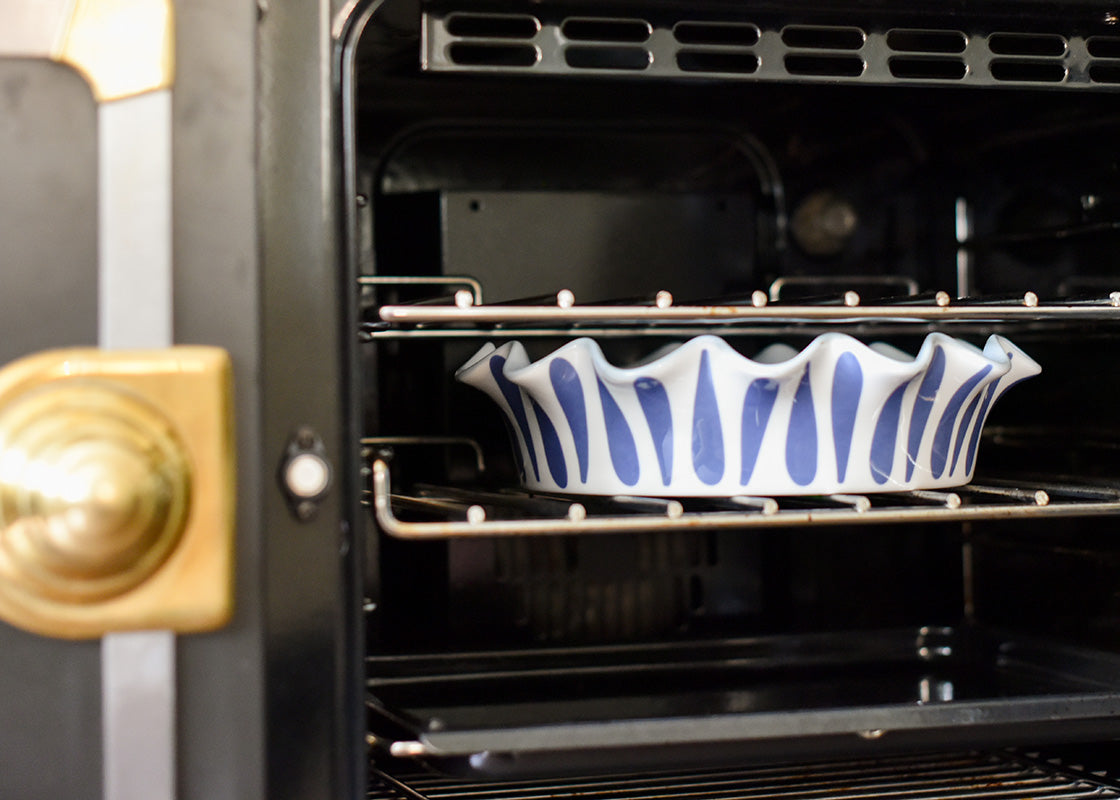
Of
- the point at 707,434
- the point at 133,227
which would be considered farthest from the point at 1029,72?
the point at 133,227

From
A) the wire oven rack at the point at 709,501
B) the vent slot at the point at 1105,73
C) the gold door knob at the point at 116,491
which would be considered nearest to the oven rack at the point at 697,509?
the wire oven rack at the point at 709,501

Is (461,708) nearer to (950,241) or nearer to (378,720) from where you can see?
(378,720)

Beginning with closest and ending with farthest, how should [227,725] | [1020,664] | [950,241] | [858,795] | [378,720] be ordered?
1. [227,725]
2. [378,720]
3. [858,795]
4. [1020,664]
5. [950,241]

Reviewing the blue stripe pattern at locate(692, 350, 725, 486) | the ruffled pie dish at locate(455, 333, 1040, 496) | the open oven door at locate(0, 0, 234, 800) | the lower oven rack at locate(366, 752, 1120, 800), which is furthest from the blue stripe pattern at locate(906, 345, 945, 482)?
the open oven door at locate(0, 0, 234, 800)

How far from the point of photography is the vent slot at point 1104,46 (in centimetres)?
75

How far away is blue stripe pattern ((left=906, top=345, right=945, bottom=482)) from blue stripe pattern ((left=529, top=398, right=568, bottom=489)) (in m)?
0.22

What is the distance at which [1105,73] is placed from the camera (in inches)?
31.3

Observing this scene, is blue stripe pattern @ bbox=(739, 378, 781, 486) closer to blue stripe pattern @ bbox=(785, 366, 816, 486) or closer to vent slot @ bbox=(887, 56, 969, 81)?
blue stripe pattern @ bbox=(785, 366, 816, 486)

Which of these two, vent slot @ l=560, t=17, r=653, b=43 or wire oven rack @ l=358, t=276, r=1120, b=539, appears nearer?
wire oven rack @ l=358, t=276, r=1120, b=539

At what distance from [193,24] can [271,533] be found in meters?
0.26

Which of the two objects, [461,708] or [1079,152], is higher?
[1079,152]

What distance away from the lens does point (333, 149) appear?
2.01ft

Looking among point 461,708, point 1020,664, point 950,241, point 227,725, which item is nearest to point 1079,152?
point 950,241

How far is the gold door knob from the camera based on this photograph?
553mm
